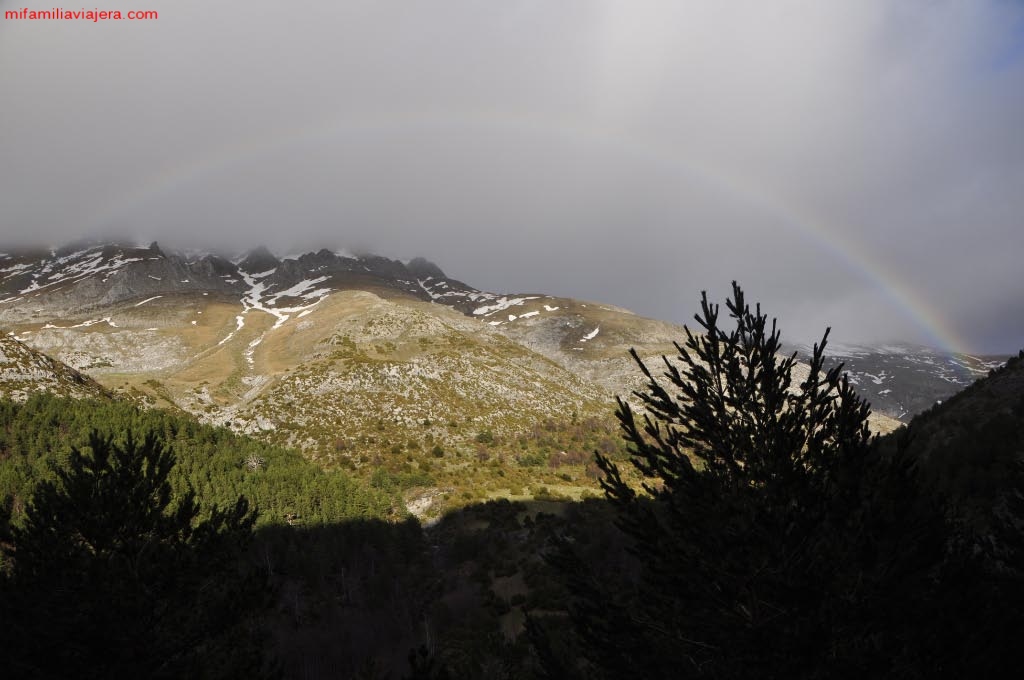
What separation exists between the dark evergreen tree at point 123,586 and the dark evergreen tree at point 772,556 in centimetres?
911

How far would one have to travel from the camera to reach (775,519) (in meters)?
4.46

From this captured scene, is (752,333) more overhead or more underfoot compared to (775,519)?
more overhead

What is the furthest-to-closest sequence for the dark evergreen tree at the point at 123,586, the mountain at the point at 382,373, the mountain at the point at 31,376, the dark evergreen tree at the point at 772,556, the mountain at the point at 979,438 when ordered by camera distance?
the mountain at the point at 382,373 < the mountain at the point at 31,376 < the mountain at the point at 979,438 < the dark evergreen tree at the point at 123,586 < the dark evergreen tree at the point at 772,556

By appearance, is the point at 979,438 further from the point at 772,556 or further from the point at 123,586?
A: the point at 123,586

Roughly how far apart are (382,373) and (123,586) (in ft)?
168

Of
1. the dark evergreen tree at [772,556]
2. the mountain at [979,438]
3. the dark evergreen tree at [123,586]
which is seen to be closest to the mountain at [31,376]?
the dark evergreen tree at [123,586]

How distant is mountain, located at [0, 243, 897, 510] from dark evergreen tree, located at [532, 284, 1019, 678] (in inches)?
1268

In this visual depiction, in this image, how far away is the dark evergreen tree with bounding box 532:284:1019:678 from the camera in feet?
14.0

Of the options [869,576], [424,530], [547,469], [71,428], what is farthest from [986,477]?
[71,428]

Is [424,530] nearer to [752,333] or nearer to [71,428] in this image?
[71,428]

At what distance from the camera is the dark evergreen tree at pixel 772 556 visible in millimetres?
4273

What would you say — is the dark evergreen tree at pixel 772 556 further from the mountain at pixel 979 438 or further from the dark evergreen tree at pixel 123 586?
the dark evergreen tree at pixel 123 586

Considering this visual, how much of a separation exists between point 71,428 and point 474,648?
1343 inches

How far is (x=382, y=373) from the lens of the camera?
59562 mm
